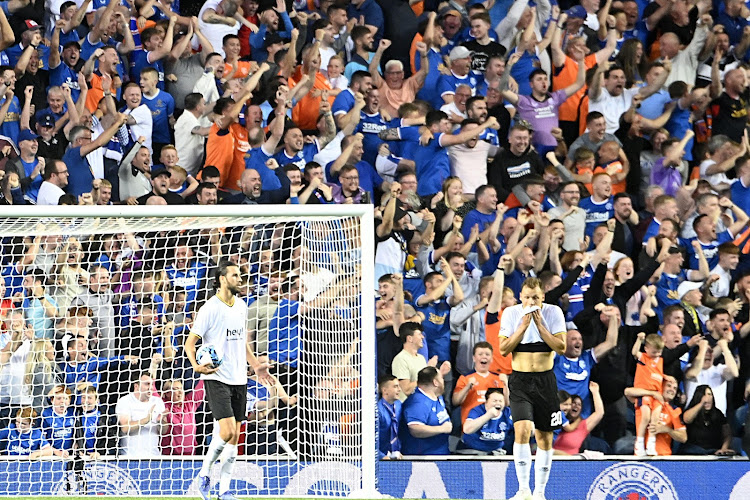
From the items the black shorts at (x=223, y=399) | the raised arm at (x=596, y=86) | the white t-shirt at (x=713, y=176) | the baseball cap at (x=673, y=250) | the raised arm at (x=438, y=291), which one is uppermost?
the raised arm at (x=596, y=86)

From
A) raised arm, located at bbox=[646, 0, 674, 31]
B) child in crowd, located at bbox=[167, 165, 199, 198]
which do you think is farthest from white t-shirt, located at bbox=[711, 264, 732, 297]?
child in crowd, located at bbox=[167, 165, 199, 198]

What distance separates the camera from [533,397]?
7055 millimetres

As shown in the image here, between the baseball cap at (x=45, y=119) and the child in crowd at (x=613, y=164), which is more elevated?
the baseball cap at (x=45, y=119)

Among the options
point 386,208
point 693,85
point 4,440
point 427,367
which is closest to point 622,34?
point 693,85

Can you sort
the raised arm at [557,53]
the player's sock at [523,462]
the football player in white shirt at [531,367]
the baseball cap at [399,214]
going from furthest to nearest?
1. the raised arm at [557,53]
2. the baseball cap at [399,214]
3. the player's sock at [523,462]
4. the football player in white shirt at [531,367]

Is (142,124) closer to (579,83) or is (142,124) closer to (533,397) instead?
(579,83)

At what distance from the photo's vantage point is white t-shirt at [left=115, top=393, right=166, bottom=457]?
824cm

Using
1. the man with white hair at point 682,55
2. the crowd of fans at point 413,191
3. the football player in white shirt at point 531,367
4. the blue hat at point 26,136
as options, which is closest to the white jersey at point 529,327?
the football player in white shirt at point 531,367

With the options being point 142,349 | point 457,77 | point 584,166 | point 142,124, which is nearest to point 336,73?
point 457,77

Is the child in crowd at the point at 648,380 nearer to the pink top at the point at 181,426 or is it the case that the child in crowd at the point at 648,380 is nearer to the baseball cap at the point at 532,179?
the baseball cap at the point at 532,179

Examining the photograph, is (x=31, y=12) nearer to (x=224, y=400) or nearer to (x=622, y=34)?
(x=224, y=400)

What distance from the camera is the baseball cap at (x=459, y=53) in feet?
35.5

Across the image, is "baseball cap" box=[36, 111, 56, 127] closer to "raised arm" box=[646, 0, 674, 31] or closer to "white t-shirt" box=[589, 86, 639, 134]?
"white t-shirt" box=[589, 86, 639, 134]

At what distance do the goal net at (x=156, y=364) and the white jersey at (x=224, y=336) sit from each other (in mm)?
829
